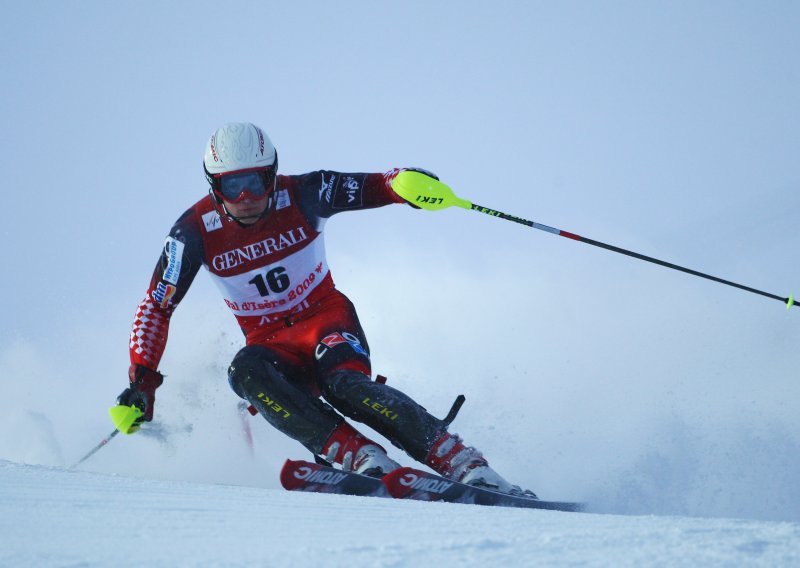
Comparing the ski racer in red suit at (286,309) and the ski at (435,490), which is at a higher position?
the ski racer in red suit at (286,309)

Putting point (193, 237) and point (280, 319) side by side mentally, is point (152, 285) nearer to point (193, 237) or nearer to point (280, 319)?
point (193, 237)

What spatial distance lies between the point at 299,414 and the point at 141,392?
0.96 metres

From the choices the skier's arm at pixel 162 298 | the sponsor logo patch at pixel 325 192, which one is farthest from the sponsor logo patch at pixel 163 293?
the sponsor logo patch at pixel 325 192

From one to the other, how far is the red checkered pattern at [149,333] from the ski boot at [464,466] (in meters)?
1.66

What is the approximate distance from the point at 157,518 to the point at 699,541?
1.21m

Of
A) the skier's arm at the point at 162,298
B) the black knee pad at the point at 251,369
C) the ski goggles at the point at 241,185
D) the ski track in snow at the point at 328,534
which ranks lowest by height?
the ski track in snow at the point at 328,534

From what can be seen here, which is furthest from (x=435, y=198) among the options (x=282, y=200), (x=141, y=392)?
(x=141, y=392)

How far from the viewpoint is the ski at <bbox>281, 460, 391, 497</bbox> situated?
3.10 m

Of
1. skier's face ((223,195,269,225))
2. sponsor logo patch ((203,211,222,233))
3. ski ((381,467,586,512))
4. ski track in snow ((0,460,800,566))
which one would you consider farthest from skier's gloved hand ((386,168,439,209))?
ski track in snow ((0,460,800,566))

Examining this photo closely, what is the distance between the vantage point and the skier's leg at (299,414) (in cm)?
370

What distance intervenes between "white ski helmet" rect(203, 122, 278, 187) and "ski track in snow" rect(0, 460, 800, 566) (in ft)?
7.43

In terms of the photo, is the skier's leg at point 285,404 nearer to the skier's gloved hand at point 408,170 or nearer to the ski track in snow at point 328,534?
the skier's gloved hand at point 408,170

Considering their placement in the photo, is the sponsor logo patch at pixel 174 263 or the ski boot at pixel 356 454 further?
the sponsor logo patch at pixel 174 263

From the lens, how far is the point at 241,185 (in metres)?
4.26
